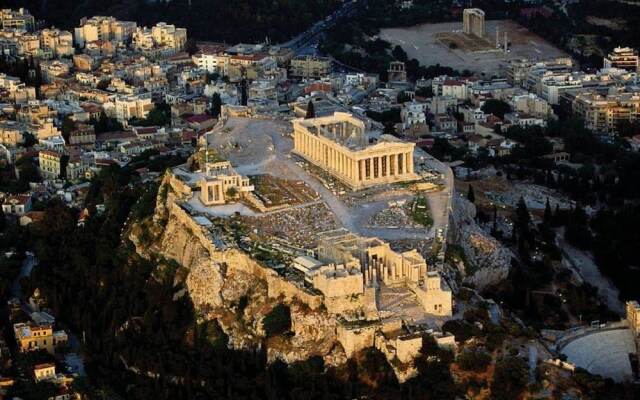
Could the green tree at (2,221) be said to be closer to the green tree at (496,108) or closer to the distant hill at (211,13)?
the green tree at (496,108)

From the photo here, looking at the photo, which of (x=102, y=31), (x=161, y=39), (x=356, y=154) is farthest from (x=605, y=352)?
(x=102, y=31)

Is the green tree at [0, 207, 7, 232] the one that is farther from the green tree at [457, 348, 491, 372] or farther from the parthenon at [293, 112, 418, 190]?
the green tree at [457, 348, 491, 372]

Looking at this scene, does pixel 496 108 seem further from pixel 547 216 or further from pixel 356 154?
pixel 356 154

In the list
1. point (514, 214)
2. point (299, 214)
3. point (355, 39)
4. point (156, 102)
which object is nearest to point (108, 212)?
point (299, 214)

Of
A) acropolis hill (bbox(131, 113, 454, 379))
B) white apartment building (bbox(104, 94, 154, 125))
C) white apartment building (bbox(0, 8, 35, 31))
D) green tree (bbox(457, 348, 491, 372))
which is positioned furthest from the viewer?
white apartment building (bbox(0, 8, 35, 31))

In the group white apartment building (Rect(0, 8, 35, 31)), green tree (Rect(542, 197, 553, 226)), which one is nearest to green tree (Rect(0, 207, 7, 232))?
green tree (Rect(542, 197, 553, 226))
